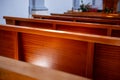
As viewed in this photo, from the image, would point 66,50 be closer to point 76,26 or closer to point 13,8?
point 76,26

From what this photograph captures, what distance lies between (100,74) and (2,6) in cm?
413

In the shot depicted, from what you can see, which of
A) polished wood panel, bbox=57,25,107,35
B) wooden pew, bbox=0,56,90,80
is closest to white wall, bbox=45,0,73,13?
polished wood panel, bbox=57,25,107,35

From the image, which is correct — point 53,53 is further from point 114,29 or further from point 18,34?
point 114,29

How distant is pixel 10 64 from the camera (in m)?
0.88

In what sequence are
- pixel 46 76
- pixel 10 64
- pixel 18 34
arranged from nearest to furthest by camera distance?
1. pixel 46 76
2. pixel 10 64
3. pixel 18 34

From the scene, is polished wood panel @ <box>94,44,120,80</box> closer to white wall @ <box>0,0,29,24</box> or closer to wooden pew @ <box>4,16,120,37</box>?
wooden pew @ <box>4,16,120,37</box>

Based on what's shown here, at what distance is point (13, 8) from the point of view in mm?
5512

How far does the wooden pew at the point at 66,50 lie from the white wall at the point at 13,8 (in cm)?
314

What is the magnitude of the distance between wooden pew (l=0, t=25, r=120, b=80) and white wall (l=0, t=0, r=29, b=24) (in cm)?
314

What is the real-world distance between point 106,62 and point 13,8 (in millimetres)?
4381

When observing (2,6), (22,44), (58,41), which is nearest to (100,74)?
(58,41)

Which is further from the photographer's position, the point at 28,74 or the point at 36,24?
the point at 36,24

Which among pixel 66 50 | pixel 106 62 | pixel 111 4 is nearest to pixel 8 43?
pixel 66 50

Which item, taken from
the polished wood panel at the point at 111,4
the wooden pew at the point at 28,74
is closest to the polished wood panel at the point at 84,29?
the wooden pew at the point at 28,74
